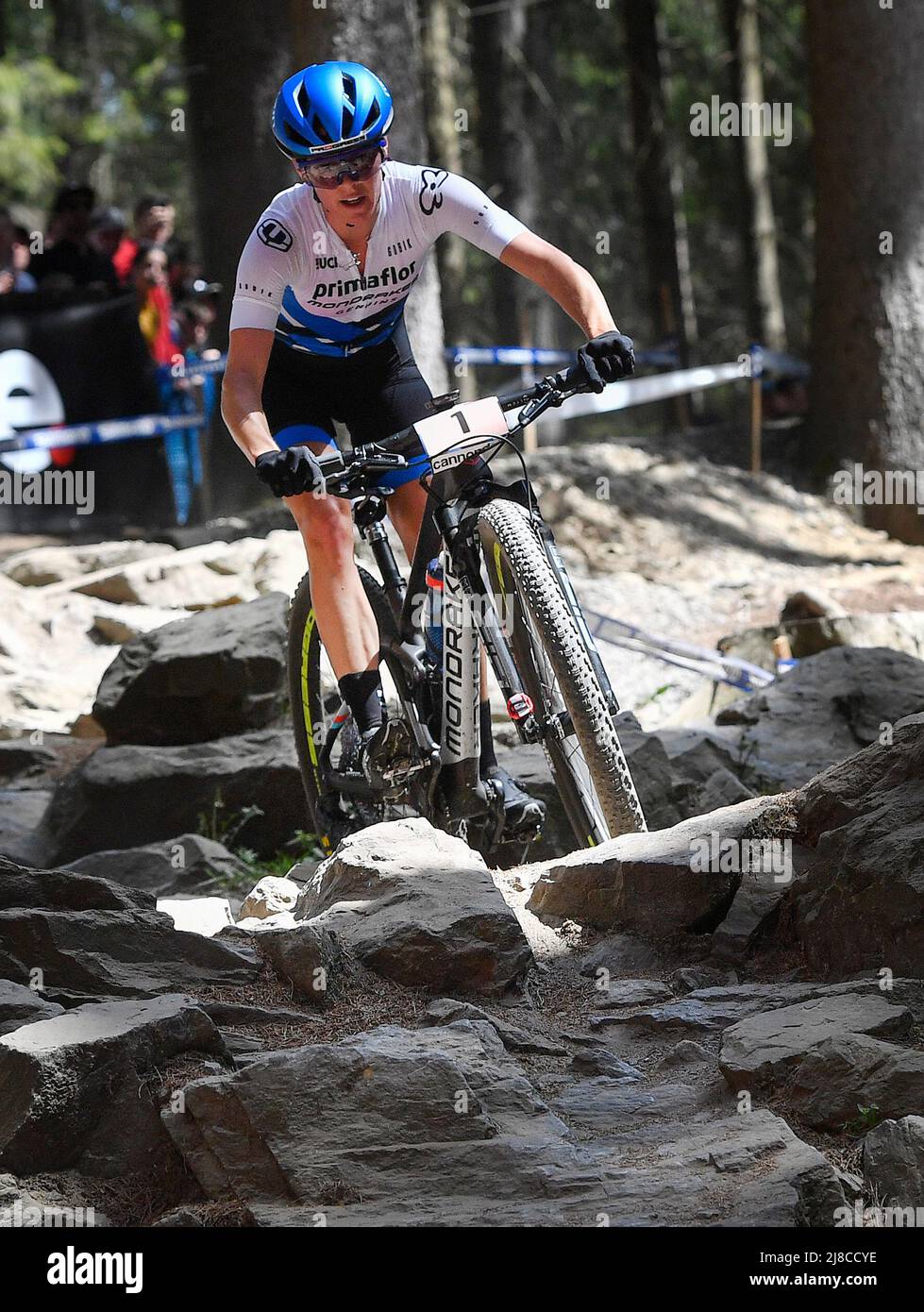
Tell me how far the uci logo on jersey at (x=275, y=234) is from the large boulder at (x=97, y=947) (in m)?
1.97

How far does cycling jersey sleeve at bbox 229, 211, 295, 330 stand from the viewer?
15.9ft

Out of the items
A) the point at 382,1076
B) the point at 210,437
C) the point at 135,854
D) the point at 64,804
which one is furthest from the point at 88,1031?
the point at 210,437

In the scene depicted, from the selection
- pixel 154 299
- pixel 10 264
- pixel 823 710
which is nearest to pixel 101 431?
pixel 154 299

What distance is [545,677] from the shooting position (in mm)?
4629

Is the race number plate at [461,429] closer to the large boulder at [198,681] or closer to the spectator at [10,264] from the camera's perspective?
the large boulder at [198,681]

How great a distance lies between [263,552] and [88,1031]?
721 cm

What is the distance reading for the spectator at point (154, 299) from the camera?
1294 cm

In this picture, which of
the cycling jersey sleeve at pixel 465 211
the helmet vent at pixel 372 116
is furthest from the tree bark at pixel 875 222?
the helmet vent at pixel 372 116

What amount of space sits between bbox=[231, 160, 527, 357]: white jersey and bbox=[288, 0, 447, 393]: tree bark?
4.45 metres

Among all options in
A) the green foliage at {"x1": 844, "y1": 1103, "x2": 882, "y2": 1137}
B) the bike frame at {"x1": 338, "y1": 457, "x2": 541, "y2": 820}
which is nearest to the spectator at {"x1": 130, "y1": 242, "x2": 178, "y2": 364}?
the bike frame at {"x1": 338, "y1": 457, "x2": 541, "y2": 820}

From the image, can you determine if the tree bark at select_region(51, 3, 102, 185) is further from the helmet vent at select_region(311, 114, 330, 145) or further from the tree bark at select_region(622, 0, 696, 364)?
the helmet vent at select_region(311, 114, 330, 145)

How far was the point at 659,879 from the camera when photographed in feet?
14.2

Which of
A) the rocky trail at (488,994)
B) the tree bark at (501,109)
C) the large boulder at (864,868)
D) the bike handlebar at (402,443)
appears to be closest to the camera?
the rocky trail at (488,994)
